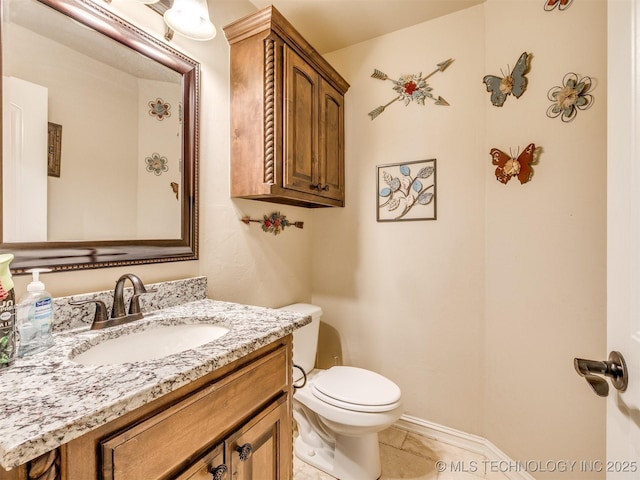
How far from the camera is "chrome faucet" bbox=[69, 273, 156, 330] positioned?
898 millimetres

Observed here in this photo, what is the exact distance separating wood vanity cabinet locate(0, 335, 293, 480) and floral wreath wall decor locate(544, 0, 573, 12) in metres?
1.71

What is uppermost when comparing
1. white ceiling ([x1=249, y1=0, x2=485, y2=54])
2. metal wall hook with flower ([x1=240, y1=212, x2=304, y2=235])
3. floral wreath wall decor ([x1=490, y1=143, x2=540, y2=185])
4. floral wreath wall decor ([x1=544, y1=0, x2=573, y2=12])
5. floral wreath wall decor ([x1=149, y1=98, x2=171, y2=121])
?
white ceiling ([x1=249, y1=0, x2=485, y2=54])

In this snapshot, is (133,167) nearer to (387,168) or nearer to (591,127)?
(387,168)

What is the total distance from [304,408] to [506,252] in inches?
51.6

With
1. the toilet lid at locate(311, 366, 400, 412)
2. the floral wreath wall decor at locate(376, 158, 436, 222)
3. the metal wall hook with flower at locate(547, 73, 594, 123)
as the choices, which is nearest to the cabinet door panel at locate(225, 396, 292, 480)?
the toilet lid at locate(311, 366, 400, 412)

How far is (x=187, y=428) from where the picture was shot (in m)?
0.62

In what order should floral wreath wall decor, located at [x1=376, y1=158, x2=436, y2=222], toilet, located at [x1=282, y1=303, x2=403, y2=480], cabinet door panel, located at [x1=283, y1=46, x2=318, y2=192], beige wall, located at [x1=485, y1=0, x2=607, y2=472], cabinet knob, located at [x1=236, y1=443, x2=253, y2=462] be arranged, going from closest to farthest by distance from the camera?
cabinet knob, located at [x1=236, y1=443, x2=253, y2=462] < beige wall, located at [x1=485, y1=0, x2=607, y2=472] < toilet, located at [x1=282, y1=303, x2=403, y2=480] < cabinet door panel, located at [x1=283, y1=46, x2=318, y2=192] < floral wreath wall decor, located at [x1=376, y1=158, x2=436, y2=222]

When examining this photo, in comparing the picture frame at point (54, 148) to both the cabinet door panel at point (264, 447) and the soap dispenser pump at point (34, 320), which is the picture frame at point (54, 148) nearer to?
the soap dispenser pump at point (34, 320)

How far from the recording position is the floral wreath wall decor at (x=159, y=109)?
3.79 feet

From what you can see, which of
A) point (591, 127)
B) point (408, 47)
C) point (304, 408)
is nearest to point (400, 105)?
point (408, 47)

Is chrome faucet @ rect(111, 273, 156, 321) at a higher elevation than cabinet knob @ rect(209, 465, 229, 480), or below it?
higher

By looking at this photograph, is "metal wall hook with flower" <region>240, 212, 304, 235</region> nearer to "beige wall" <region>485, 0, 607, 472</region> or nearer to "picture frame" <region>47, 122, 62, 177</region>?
"picture frame" <region>47, 122, 62, 177</region>

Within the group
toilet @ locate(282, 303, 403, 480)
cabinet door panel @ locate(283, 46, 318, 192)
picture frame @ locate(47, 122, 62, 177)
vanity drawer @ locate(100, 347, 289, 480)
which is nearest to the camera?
vanity drawer @ locate(100, 347, 289, 480)

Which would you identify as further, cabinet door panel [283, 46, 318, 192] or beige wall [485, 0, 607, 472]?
cabinet door panel [283, 46, 318, 192]
